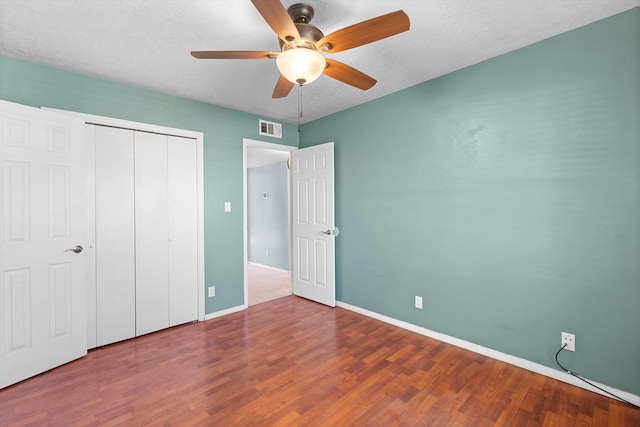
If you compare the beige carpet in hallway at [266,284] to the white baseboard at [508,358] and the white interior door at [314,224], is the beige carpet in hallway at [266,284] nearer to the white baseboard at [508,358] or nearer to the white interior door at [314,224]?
the white interior door at [314,224]

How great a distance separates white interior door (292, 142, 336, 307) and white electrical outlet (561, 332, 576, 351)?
2.25m

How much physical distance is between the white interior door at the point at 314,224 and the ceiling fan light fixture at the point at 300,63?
6.62ft

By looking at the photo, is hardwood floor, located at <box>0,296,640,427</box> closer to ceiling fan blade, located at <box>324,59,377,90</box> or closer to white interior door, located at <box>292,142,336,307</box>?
white interior door, located at <box>292,142,336,307</box>

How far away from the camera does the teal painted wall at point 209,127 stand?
8.45ft

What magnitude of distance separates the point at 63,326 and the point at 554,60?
4.41 meters

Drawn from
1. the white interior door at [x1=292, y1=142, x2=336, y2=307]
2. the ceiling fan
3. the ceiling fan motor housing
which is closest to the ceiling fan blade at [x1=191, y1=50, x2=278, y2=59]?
the ceiling fan

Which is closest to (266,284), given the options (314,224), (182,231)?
(314,224)

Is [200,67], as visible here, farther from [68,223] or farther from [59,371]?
[59,371]

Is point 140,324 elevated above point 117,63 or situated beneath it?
situated beneath

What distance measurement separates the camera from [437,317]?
2.86 m

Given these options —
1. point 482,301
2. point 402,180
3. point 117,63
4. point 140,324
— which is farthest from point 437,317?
point 117,63

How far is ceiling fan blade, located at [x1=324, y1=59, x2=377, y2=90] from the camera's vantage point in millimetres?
1860

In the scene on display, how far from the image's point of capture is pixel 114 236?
282 cm

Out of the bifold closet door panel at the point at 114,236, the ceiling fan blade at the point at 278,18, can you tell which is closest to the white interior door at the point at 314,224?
the bifold closet door panel at the point at 114,236
